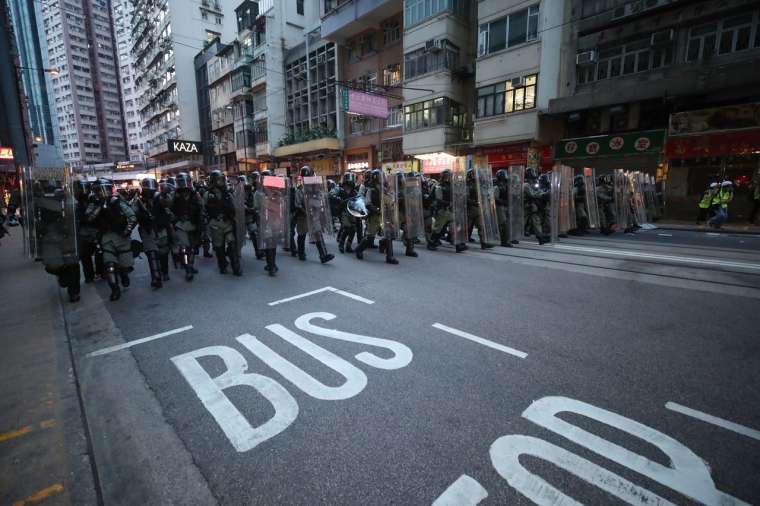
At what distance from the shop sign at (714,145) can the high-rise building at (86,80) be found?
123 metres

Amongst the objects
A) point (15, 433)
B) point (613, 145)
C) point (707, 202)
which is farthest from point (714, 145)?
point (15, 433)

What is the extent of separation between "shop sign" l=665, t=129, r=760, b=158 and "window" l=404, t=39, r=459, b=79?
→ 1263 centimetres

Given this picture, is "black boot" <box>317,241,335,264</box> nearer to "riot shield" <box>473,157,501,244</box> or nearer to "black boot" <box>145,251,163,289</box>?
"black boot" <box>145,251,163,289</box>

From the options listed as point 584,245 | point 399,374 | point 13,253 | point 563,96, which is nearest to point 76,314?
point 399,374

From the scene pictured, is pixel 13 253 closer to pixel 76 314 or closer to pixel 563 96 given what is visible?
pixel 76 314

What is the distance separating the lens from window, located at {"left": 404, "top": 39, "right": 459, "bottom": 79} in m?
21.9

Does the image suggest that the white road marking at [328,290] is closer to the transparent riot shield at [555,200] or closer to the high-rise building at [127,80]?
the transparent riot shield at [555,200]

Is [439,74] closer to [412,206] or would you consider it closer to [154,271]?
[412,206]

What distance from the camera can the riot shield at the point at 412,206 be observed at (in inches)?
333

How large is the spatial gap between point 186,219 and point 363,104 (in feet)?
46.9

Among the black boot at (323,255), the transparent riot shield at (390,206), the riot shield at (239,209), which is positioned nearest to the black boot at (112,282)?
the riot shield at (239,209)

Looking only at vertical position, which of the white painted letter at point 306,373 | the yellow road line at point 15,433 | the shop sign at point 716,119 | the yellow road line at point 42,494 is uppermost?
→ the shop sign at point 716,119

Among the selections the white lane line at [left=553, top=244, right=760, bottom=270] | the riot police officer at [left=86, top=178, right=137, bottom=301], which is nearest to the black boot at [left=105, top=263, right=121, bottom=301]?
the riot police officer at [left=86, top=178, right=137, bottom=301]

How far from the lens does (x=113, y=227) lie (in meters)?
5.87
